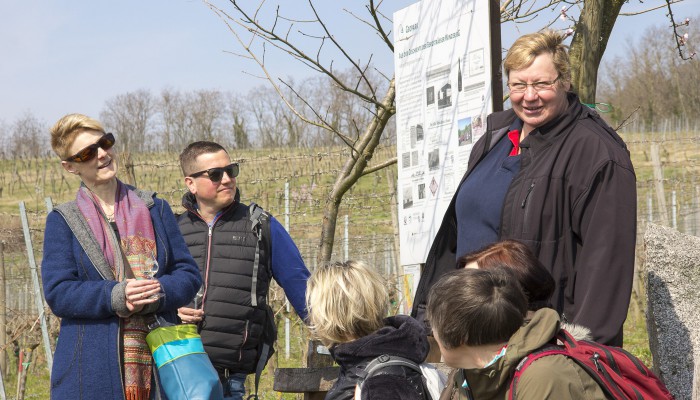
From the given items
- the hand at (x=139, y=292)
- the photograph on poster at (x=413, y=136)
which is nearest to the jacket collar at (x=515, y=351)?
the hand at (x=139, y=292)

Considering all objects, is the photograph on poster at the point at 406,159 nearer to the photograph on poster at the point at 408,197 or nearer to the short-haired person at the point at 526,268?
the photograph on poster at the point at 408,197

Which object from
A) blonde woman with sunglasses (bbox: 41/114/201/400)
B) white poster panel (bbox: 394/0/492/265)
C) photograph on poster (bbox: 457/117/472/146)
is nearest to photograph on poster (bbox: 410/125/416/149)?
white poster panel (bbox: 394/0/492/265)

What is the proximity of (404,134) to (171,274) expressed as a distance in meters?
1.44

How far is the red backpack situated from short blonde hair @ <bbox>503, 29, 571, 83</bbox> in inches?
40.9

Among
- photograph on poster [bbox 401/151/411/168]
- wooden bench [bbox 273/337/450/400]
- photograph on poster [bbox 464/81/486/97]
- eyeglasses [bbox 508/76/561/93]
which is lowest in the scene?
wooden bench [bbox 273/337/450/400]

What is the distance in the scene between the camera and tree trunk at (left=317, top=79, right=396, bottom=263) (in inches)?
185

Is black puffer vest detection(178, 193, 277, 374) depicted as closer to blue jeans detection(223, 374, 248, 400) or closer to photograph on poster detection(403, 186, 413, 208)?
blue jeans detection(223, 374, 248, 400)

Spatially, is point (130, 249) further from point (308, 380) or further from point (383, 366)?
point (383, 366)

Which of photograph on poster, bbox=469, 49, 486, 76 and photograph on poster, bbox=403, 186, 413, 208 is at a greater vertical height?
photograph on poster, bbox=469, 49, 486, 76

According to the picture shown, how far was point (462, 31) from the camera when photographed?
356 cm

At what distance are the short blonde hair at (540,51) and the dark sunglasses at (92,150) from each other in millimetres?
1565

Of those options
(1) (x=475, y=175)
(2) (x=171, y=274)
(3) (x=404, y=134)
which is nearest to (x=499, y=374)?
(1) (x=475, y=175)

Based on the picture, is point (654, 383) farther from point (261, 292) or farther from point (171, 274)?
point (261, 292)

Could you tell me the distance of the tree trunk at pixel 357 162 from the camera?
470 centimetres
